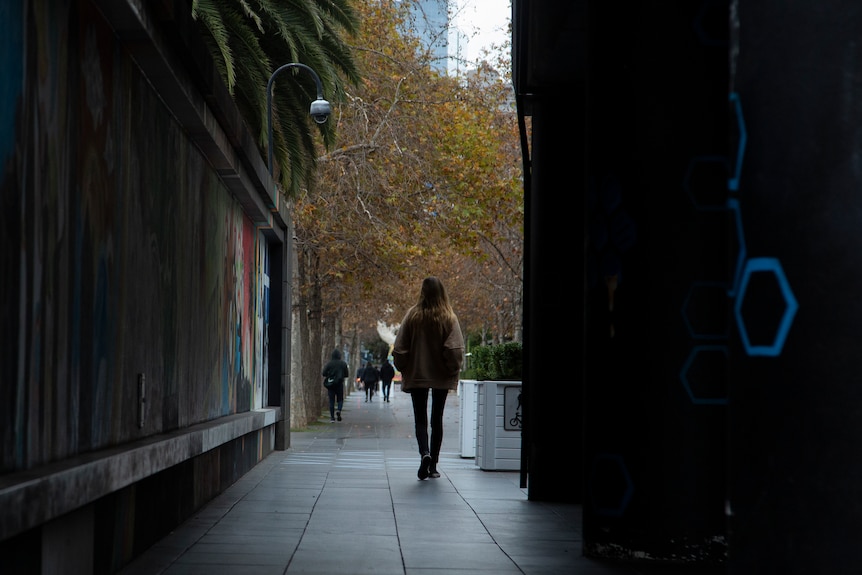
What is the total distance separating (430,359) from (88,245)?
661 centimetres

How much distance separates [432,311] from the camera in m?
12.2

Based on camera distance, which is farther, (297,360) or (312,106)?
(297,360)

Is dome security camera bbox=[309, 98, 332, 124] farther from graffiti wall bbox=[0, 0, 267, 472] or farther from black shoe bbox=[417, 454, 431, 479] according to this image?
graffiti wall bbox=[0, 0, 267, 472]

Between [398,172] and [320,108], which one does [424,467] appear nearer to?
[320,108]

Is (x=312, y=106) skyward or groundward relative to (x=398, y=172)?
groundward

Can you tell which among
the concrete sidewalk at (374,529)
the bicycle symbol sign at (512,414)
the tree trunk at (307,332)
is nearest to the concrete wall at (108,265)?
the concrete sidewalk at (374,529)

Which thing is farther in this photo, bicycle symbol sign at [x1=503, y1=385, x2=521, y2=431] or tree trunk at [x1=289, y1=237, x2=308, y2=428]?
tree trunk at [x1=289, y1=237, x2=308, y2=428]

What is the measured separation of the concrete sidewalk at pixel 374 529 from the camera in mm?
6305

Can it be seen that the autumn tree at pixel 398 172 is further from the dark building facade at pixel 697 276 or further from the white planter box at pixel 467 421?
the dark building facade at pixel 697 276

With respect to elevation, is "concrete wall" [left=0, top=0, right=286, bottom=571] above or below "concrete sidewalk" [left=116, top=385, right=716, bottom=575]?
above

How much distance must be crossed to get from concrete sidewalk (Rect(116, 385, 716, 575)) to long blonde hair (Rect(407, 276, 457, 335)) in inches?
61.1

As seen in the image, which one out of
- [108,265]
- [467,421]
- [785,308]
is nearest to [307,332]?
[467,421]

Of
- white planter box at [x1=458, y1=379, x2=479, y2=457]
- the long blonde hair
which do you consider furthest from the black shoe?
white planter box at [x1=458, y1=379, x2=479, y2=457]

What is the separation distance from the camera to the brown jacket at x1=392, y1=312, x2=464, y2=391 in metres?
12.0
